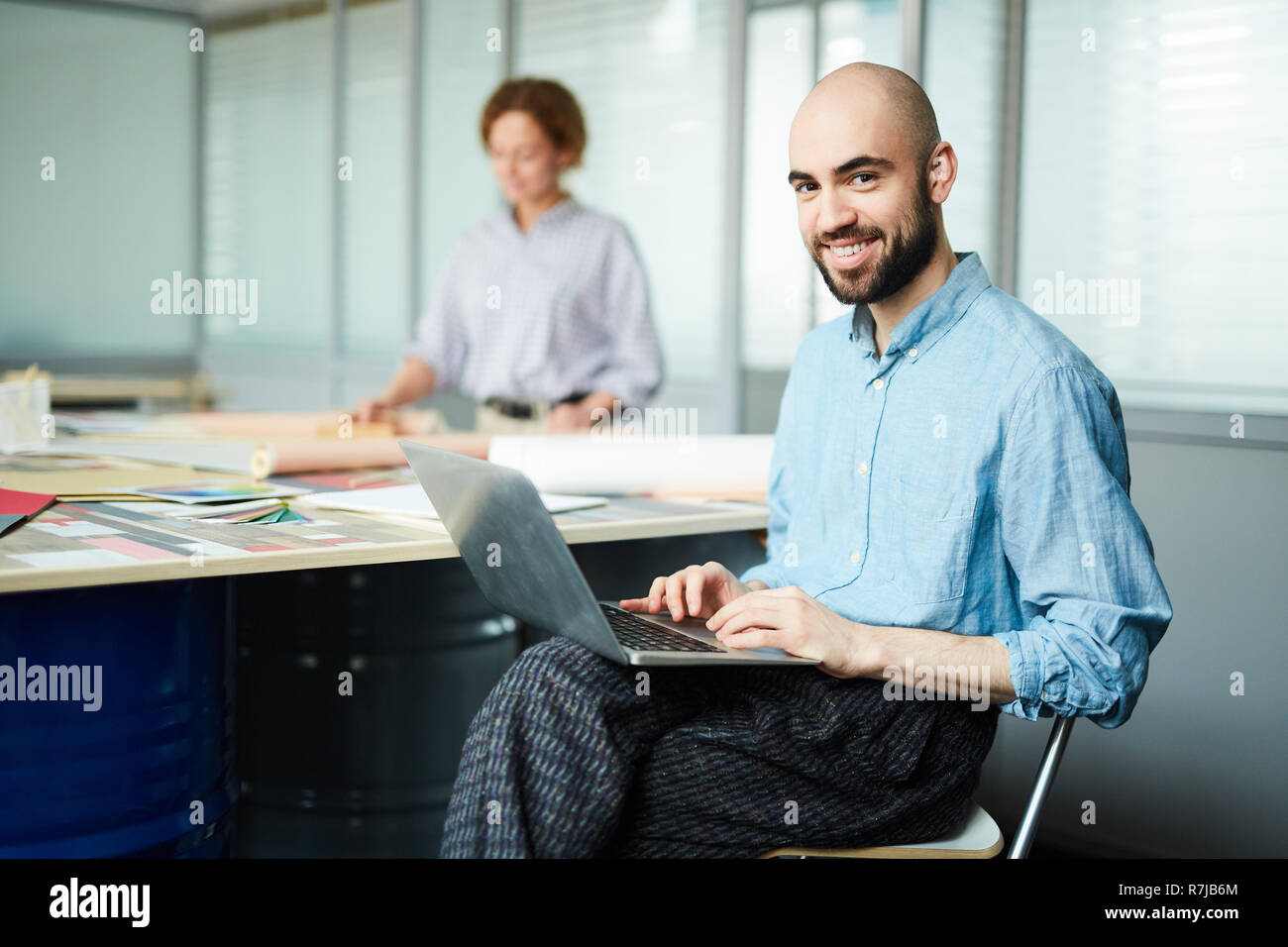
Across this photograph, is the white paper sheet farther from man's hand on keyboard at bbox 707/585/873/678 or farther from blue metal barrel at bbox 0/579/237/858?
man's hand on keyboard at bbox 707/585/873/678

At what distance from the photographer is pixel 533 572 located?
52.7 inches

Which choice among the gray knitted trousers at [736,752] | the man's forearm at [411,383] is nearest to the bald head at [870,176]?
the gray knitted trousers at [736,752]

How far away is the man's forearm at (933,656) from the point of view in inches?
52.4

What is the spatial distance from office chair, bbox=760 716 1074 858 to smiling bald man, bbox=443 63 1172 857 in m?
0.01

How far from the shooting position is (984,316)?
4.84 ft

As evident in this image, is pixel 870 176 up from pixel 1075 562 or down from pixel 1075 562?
up

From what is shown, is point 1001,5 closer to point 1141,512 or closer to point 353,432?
point 1141,512

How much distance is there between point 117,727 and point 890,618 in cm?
91

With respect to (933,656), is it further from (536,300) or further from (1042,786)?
(536,300)

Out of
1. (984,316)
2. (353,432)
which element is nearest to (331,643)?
(353,432)

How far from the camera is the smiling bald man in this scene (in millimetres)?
1291

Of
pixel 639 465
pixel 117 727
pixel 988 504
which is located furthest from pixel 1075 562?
pixel 117 727

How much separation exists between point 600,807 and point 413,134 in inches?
→ 177

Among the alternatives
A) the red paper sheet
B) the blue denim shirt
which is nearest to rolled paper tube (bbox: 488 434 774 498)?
the blue denim shirt
